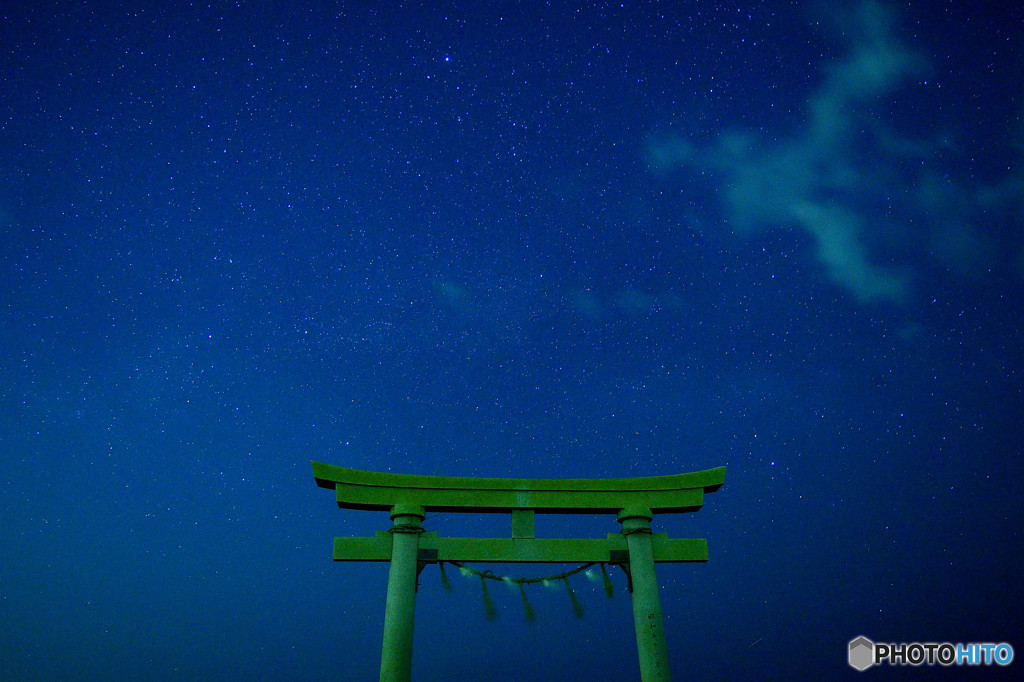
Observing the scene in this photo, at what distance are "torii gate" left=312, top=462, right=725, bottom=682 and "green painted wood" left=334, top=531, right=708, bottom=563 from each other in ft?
0.04

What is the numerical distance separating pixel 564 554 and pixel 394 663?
7.84 feet

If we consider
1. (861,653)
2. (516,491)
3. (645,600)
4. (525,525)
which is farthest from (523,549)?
(861,653)

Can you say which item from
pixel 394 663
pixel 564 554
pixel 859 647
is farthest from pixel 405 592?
pixel 859 647

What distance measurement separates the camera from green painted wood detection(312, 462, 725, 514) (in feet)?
23.4

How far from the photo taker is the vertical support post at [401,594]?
627cm

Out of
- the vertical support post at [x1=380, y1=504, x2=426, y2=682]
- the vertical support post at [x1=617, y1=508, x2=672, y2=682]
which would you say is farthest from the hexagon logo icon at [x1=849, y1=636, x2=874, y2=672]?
the vertical support post at [x1=380, y1=504, x2=426, y2=682]

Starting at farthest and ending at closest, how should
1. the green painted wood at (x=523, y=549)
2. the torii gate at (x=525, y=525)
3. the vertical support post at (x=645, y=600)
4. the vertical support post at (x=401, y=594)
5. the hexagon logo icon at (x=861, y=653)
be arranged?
the hexagon logo icon at (x=861, y=653) < the green painted wood at (x=523, y=549) < the torii gate at (x=525, y=525) < the vertical support post at (x=645, y=600) < the vertical support post at (x=401, y=594)

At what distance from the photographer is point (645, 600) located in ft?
22.7

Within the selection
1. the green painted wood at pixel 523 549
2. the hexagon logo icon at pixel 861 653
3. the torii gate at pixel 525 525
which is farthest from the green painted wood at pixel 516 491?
the hexagon logo icon at pixel 861 653

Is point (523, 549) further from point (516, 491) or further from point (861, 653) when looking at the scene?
point (861, 653)

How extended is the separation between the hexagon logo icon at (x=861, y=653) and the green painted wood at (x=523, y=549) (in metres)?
5.25

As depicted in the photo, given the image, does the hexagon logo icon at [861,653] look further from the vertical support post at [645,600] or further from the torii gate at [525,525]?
the vertical support post at [645,600]

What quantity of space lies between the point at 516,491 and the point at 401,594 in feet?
6.19

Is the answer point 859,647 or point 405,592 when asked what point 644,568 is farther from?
point 859,647
